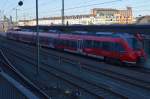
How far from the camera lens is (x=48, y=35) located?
165ft

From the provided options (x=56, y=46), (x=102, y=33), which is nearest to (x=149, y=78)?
(x=102, y=33)

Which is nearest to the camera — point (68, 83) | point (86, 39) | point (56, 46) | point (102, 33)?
point (68, 83)

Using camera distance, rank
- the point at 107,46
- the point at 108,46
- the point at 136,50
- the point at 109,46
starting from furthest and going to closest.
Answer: the point at 107,46 → the point at 108,46 → the point at 109,46 → the point at 136,50

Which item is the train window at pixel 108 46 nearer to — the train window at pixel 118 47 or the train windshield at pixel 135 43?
the train window at pixel 118 47

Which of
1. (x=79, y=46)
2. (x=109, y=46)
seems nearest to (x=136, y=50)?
(x=109, y=46)

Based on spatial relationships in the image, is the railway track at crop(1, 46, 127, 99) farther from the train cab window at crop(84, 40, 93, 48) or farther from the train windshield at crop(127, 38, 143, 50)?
the train cab window at crop(84, 40, 93, 48)

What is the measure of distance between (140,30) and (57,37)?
20856 millimetres

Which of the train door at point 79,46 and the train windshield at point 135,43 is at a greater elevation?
the train windshield at point 135,43

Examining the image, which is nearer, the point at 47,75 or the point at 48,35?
the point at 47,75

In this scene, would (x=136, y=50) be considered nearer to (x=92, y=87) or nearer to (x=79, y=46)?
(x=79, y=46)

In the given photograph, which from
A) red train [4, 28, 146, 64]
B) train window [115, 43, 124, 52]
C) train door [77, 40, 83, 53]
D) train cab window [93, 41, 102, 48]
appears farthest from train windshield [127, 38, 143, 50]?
train door [77, 40, 83, 53]

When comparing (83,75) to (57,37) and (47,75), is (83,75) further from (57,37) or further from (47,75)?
(57,37)

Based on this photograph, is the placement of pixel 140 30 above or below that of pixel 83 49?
above

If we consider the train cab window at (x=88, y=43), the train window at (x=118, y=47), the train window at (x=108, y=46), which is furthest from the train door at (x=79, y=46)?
the train window at (x=118, y=47)
